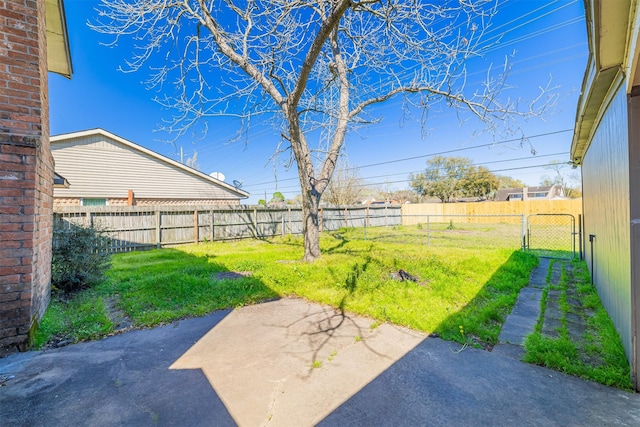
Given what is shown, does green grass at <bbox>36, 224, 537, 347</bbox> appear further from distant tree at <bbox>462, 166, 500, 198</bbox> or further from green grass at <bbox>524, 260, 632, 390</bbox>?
distant tree at <bbox>462, 166, 500, 198</bbox>

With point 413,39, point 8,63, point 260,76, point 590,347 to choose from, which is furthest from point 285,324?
point 413,39

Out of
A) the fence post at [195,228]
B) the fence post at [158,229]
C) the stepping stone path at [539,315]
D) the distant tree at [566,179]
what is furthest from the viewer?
the distant tree at [566,179]

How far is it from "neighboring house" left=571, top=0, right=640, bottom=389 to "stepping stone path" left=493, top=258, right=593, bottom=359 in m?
0.35

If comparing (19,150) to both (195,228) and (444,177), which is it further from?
(444,177)

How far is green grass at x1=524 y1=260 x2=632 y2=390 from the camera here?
2166 mm

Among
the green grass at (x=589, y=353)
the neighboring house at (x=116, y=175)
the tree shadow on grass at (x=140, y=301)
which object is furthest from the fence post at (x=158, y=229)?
the green grass at (x=589, y=353)

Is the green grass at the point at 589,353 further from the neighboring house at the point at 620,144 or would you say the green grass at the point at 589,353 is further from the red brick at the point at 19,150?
the red brick at the point at 19,150

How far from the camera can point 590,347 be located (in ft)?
8.61

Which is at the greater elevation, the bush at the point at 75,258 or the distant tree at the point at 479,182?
the distant tree at the point at 479,182

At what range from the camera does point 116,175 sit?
14.0 meters

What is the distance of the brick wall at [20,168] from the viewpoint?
101 inches

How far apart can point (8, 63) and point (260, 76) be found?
14.5 ft

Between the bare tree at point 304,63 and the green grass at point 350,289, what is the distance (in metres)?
1.55

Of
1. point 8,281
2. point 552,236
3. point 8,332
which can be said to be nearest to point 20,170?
point 8,281
